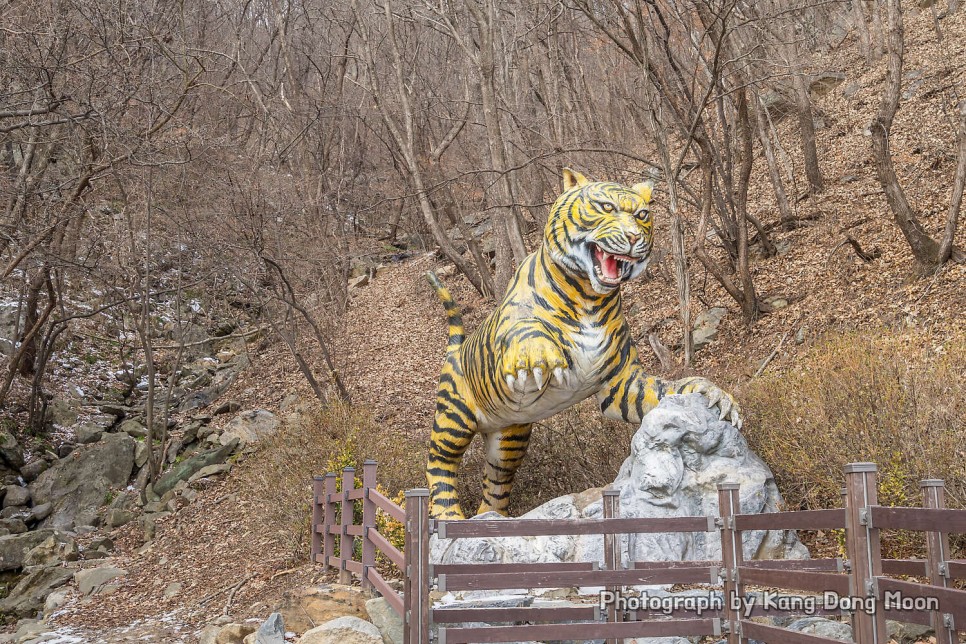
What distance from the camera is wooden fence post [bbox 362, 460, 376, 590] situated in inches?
243

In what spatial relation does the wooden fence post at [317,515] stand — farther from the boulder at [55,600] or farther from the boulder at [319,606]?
the boulder at [55,600]

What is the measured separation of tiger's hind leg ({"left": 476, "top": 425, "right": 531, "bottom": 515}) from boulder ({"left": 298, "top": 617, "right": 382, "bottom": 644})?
2131 millimetres

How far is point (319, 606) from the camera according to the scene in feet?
20.2

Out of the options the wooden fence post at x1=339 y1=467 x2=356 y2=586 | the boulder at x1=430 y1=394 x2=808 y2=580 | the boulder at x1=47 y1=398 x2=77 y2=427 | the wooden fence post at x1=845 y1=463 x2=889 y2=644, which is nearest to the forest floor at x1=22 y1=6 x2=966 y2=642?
the wooden fence post at x1=339 y1=467 x2=356 y2=586

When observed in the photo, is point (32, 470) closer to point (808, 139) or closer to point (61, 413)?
point (61, 413)

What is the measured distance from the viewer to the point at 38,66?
9516 millimetres

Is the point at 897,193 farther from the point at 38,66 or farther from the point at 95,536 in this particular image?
the point at 95,536

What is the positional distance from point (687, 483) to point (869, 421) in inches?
53.1

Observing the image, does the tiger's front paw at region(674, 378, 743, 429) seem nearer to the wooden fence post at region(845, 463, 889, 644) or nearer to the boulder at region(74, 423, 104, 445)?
the wooden fence post at region(845, 463, 889, 644)

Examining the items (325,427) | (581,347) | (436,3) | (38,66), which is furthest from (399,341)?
(581,347)

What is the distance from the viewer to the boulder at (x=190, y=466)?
46.9 feet

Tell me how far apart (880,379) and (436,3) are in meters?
11.2

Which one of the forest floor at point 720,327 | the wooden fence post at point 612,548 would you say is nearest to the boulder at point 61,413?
the forest floor at point 720,327

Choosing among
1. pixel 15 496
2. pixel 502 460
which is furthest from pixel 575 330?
pixel 15 496
